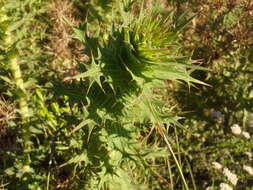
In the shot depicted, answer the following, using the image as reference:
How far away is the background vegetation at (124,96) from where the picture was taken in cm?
184

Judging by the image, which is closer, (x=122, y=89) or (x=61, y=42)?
(x=122, y=89)

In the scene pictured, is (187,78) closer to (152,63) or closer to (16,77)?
(152,63)

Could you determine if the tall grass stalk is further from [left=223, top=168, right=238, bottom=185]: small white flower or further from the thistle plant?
[left=223, top=168, right=238, bottom=185]: small white flower

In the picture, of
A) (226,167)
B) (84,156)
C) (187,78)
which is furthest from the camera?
(226,167)

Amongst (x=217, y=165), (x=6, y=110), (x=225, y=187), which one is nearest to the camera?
(x=6, y=110)

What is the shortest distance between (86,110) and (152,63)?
505 millimetres

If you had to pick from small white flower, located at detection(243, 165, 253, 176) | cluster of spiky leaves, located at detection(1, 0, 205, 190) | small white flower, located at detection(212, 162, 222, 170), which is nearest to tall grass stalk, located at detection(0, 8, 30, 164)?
cluster of spiky leaves, located at detection(1, 0, 205, 190)

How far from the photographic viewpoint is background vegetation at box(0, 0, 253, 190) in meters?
1.84

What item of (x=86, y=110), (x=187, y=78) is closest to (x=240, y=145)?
(x=187, y=78)

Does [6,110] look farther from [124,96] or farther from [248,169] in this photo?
[248,169]

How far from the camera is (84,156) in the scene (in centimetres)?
216

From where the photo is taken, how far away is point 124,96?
1.96m

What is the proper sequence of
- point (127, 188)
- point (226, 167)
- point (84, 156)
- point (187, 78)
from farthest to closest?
point (226, 167)
point (127, 188)
point (84, 156)
point (187, 78)

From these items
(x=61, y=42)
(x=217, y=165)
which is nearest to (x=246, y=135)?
(x=217, y=165)
